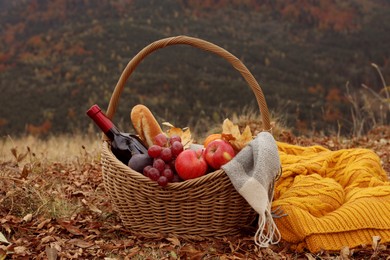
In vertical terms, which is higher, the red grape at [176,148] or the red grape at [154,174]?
the red grape at [176,148]

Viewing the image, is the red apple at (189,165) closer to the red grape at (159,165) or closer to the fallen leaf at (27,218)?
the red grape at (159,165)

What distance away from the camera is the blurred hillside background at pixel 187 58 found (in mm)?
23531

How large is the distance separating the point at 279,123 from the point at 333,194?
4026 mm

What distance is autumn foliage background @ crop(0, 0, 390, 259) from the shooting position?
3.67 m

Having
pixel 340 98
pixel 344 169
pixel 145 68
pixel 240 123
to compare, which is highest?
pixel 344 169

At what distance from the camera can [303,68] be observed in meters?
31.2

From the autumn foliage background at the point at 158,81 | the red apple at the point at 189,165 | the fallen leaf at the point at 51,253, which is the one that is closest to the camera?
the fallen leaf at the point at 51,253

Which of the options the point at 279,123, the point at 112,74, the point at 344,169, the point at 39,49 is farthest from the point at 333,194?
the point at 39,49

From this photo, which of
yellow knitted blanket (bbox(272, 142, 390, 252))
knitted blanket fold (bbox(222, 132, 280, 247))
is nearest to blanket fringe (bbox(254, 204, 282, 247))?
knitted blanket fold (bbox(222, 132, 280, 247))

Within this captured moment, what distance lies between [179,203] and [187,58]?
86.3 ft

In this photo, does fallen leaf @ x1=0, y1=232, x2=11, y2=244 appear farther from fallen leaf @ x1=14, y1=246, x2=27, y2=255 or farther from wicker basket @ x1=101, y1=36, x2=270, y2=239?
wicker basket @ x1=101, y1=36, x2=270, y2=239

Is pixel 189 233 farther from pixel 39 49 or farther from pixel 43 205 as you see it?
pixel 39 49

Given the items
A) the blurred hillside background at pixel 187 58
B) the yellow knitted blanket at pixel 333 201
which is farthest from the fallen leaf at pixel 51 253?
the blurred hillside background at pixel 187 58

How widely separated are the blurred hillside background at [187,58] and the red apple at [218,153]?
16273 millimetres
